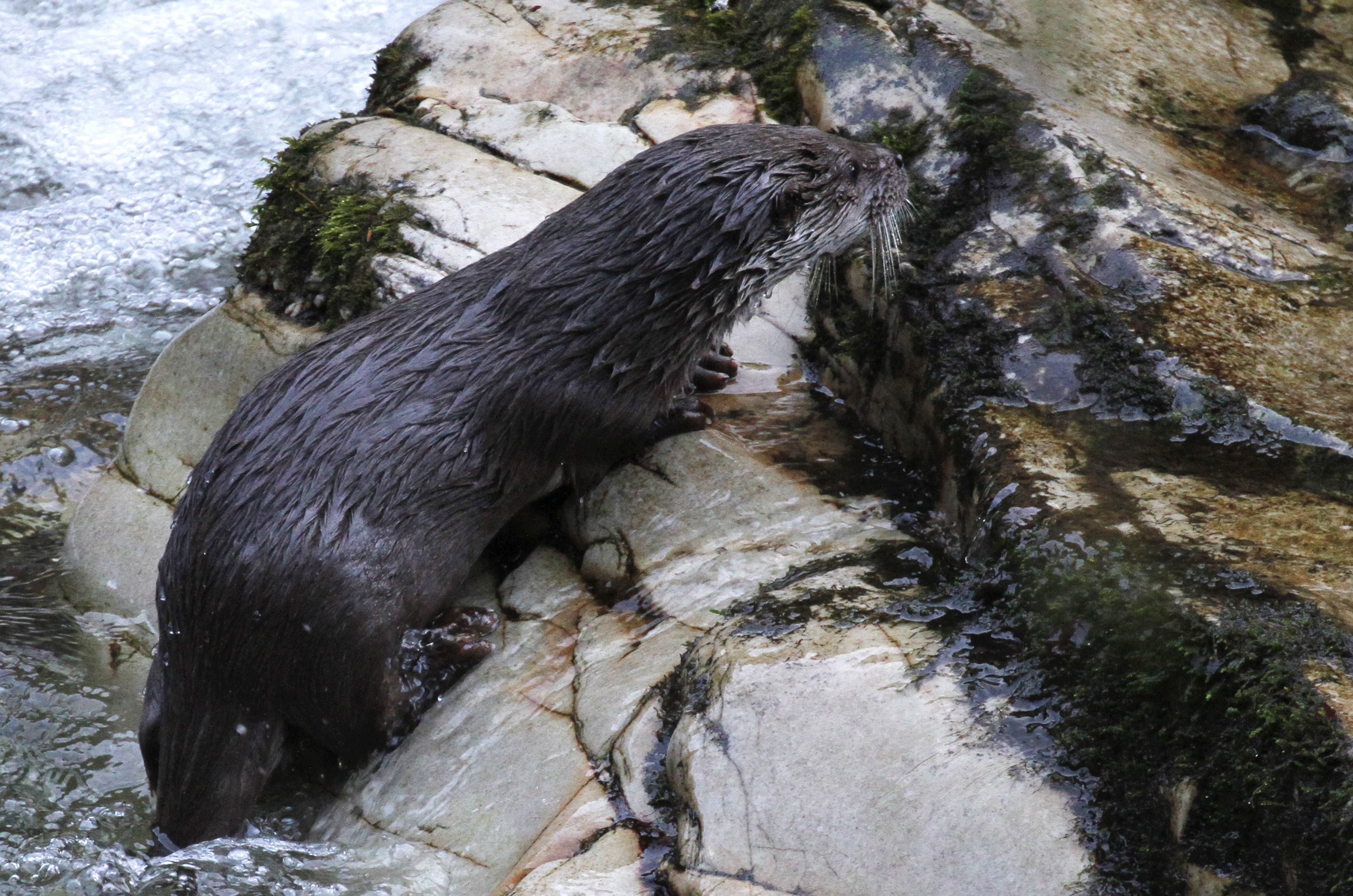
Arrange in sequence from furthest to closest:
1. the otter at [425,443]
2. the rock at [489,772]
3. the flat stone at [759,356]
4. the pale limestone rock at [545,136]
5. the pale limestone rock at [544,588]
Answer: the pale limestone rock at [545,136] → the flat stone at [759,356] → the pale limestone rock at [544,588] → the otter at [425,443] → the rock at [489,772]

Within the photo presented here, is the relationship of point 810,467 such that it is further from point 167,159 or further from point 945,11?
point 167,159

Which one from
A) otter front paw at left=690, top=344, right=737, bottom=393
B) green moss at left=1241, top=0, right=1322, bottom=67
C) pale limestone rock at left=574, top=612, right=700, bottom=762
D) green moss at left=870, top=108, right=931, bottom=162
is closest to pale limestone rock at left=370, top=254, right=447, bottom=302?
otter front paw at left=690, top=344, right=737, bottom=393

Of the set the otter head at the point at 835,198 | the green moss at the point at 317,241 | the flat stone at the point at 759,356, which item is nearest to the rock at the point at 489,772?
the flat stone at the point at 759,356

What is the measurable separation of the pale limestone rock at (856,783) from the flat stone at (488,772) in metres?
0.36

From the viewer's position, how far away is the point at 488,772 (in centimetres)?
271

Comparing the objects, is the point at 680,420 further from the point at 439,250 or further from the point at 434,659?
the point at 439,250

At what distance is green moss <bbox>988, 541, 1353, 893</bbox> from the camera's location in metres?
1.82

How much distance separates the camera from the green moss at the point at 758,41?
4031 millimetres

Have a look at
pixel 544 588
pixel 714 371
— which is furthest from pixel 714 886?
pixel 714 371

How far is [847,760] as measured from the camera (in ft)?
7.28

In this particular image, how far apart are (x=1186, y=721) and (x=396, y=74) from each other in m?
3.80

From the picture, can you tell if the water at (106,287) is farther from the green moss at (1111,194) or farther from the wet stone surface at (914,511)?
the green moss at (1111,194)

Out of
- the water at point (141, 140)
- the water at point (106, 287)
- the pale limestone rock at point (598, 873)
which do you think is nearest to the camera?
the pale limestone rock at point (598, 873)

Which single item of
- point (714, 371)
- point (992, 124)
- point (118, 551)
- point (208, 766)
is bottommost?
point (118, 551)
